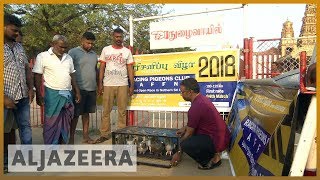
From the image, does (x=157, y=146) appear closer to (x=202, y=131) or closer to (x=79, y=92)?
(x=202, y=131)

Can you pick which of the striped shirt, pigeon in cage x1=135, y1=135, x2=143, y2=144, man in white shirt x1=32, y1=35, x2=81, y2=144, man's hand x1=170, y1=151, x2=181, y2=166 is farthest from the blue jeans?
man's hand x1=170, y1=151, x2=181, y2=166

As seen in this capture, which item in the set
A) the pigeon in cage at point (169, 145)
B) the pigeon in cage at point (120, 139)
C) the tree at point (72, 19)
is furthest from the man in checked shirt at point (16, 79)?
the tree at point (72, 19)

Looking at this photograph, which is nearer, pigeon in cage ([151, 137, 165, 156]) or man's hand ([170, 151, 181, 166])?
man's hand ([170, 151, 181, 166])

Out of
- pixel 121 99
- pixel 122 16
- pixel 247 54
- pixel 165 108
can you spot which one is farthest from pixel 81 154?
pixel 122 16

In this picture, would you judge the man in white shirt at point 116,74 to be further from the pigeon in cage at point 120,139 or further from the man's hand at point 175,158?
the man's hand at point 175,158

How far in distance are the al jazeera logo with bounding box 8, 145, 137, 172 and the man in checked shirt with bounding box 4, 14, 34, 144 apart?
0.94 ft

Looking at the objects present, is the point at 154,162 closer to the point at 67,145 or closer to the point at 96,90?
the point at 67,145

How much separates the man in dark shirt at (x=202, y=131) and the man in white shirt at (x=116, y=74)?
1.63 m

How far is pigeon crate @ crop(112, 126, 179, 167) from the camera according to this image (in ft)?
14.1

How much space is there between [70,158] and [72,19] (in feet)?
52.5

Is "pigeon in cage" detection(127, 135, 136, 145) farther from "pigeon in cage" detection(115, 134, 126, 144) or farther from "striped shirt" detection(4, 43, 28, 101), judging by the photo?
"striped shirt" detection(4, 43, 28, 101)

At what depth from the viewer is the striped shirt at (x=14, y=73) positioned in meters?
3.79

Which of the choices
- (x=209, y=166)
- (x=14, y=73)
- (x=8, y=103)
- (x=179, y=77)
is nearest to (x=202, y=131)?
(x=209, y=166)

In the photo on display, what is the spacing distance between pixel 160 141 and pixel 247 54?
2.03 meters
